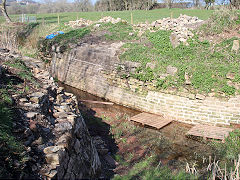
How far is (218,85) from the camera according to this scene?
27.8 ft

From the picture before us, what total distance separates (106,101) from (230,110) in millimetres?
Result: 5737

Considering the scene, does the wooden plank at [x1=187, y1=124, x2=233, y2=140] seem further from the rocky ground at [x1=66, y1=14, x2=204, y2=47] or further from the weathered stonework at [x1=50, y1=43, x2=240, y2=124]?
the rocky ground at [x1=66, y1=14, x2=204, y2=47]

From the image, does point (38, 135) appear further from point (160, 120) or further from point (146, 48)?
point (146, 48)

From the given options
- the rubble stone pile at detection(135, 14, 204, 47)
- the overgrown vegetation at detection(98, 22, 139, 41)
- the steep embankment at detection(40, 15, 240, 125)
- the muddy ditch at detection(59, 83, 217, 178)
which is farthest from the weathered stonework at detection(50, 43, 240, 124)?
the rubble stone pile at detection(135, 14, 204, 47)

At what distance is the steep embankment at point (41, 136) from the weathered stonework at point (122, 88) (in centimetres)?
465

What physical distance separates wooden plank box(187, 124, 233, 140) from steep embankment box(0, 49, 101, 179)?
4286mm

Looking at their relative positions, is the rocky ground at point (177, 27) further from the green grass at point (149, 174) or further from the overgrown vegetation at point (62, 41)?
the green grass at point (149, 174)

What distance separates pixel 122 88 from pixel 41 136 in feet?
23.6

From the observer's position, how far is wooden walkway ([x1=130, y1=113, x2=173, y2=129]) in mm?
8669

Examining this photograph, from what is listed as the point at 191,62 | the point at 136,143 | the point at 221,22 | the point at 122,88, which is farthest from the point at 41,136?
the point at 221,22

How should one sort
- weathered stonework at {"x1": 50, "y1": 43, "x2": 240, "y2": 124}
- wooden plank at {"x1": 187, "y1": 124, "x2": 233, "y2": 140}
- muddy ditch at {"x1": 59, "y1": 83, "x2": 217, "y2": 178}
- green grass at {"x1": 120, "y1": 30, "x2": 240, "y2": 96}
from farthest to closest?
green grass at {"x1": 120, "y1": 30, "x2": 240, "y2": 96} < weathered stonework at {"x1": 50, "y1": 43, "x2": 240, "y2": 124} < wooden plank at {"x1": 187, "y1": 124, "x2": 233, "y2": 140} < muddy ditch at {"x1": 59, "y1": 83, "x2": 217, "y2": 178}

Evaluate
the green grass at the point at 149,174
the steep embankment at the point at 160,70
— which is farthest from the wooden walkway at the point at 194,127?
the green grass at the point at 149,174

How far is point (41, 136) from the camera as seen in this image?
12.6 feet

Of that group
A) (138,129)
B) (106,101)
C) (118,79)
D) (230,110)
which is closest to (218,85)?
(230,110)
